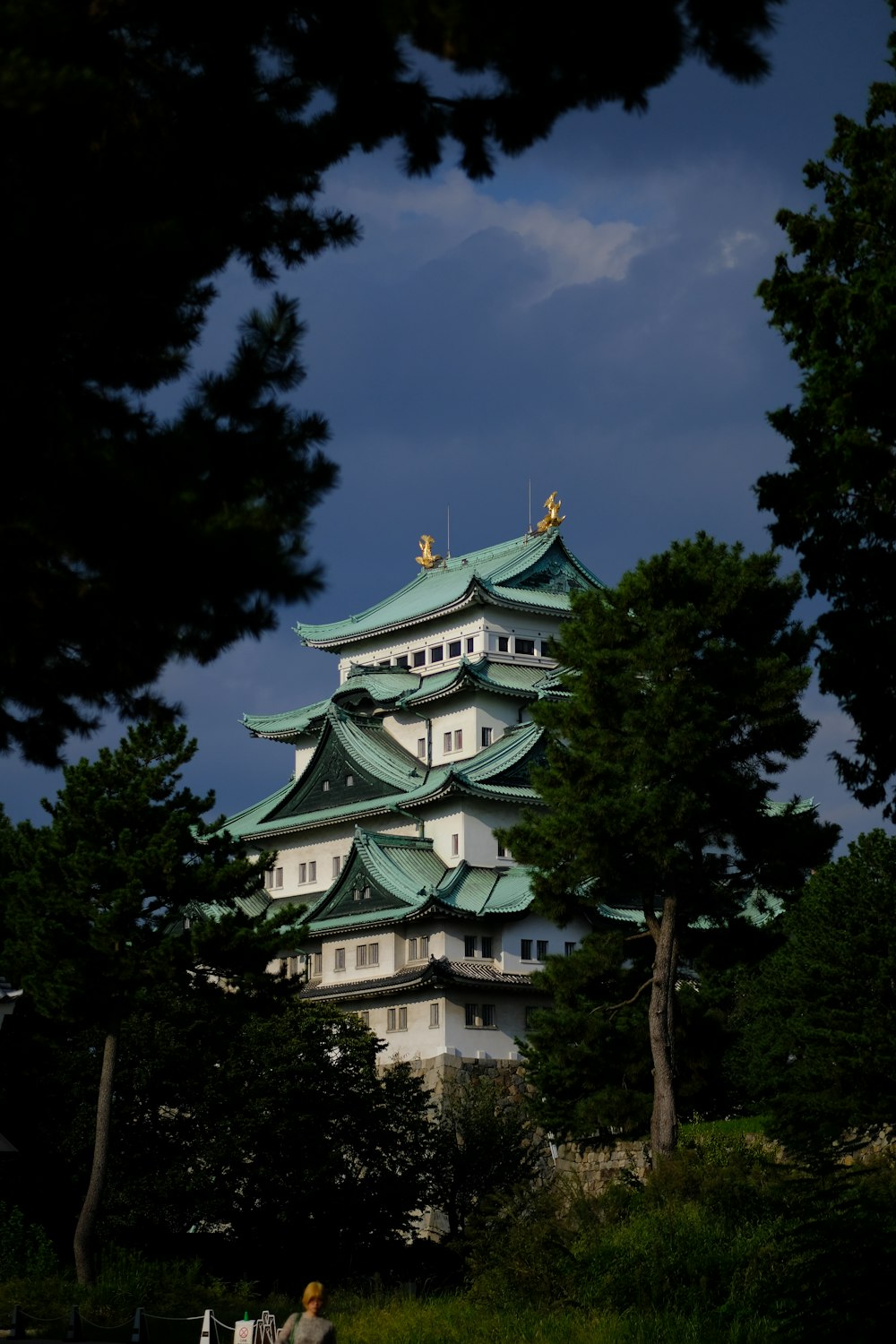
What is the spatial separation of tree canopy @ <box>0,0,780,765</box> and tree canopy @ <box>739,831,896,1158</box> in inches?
1082

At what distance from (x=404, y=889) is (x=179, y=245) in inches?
1631

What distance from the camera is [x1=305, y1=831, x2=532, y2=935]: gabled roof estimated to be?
158ft

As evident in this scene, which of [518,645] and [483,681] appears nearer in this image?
[483,681]

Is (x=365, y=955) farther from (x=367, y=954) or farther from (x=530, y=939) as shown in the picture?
(x=530, y=939)

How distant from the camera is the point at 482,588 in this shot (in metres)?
56.0

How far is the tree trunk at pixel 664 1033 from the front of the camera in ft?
98.1

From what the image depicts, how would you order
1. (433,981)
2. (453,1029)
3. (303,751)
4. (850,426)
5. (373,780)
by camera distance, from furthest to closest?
(303,751), (373,780), (453,1029), (433,981), (850,426)

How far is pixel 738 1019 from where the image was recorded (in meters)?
45.2

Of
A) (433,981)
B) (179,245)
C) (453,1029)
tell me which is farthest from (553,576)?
(179,245)

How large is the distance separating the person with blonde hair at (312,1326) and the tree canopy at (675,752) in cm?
1727

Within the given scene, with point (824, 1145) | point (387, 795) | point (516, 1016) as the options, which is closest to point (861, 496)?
point (824, 1145)

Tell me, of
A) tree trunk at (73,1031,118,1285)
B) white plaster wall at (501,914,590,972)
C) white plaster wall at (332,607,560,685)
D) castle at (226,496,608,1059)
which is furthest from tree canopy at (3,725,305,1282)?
white plaster wall at (332,607,560,685)

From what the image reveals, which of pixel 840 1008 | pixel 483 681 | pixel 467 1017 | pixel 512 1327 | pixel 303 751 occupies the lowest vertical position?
pixel 512 1327

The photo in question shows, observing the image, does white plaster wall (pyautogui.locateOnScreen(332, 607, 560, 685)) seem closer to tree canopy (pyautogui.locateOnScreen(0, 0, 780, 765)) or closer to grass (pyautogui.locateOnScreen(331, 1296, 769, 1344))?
grass (pyautogui.locateOnScreen(331, 1296, 769, 1344))
